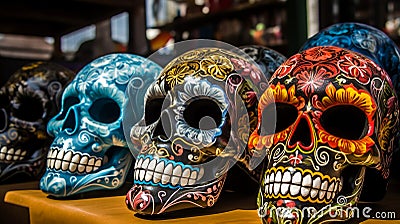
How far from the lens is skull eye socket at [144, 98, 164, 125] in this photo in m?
0.88

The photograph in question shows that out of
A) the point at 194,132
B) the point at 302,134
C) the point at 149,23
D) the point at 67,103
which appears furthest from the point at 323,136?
the point at 149,23

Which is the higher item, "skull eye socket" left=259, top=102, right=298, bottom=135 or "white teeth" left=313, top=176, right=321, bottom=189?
"skull eye socket" left=259, top=102, right=298, bottom=135

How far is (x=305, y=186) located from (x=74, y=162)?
16.9 inches

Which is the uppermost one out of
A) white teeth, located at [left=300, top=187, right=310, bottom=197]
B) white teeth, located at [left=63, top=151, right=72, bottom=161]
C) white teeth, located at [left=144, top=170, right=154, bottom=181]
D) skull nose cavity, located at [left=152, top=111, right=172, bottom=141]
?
skull nose cavity, located at [left=152, top=111, right=172, bottom=141]

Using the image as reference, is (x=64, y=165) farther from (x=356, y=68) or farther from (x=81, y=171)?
(x=356, y=68)

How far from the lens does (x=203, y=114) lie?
88cm

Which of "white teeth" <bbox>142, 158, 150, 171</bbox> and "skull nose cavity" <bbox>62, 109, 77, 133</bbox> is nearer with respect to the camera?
"white teeth" <bbox>142, 158, 150, 171</bbox>

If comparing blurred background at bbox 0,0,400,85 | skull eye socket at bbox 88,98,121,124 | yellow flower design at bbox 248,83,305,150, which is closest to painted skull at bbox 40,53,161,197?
skull eye socket at bbox 88,98,121,124

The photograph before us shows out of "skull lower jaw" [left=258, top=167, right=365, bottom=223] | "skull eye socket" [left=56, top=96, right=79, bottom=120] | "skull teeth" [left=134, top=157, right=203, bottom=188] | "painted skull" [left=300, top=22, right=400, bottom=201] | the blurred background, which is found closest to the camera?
"skull lower jaw" [left=258, top=167, right=365, bottom=223]

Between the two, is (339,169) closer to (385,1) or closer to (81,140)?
(81,140)

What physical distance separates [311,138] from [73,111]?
1.49ft

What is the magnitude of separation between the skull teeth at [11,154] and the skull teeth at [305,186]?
2.09 feet

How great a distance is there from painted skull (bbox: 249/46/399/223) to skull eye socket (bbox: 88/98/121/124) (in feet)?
1.11

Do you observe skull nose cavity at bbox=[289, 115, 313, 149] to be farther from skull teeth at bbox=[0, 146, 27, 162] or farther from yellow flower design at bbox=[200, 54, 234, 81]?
skull teeth at bbox=[0, 146, 27, 162]
